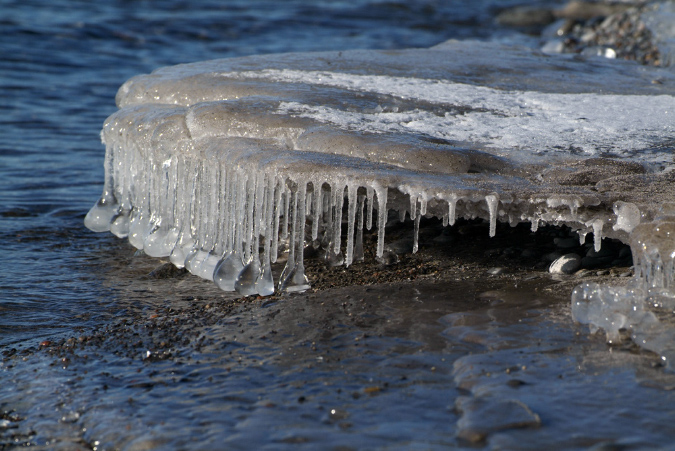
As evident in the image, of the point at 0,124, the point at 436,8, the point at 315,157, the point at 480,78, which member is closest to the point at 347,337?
the point at 315,157

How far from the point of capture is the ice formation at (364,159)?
3.32m

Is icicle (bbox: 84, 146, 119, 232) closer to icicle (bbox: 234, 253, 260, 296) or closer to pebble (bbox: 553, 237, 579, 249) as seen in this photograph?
icicle (bbox: 234, 253, 260, 296)

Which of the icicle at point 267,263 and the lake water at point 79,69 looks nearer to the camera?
the icicle at point 267,263

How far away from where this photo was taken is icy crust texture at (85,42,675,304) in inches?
133

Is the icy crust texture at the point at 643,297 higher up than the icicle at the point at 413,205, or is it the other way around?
the icicle at the point at 413,205

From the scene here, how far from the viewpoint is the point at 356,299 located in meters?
3.55

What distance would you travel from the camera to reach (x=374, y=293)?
11.9 ft

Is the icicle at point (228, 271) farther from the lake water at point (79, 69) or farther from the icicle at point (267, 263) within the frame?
the lake water at point (79, 69)

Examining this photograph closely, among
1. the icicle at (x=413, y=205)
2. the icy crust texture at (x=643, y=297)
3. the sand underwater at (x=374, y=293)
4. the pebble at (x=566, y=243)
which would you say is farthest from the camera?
the pebble at (x=566, y=243)

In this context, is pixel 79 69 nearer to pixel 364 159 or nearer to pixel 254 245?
pixel 254 245

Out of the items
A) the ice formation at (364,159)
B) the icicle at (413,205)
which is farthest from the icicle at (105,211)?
the icicle at (413,205)

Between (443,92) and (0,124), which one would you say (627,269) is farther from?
(0,124)

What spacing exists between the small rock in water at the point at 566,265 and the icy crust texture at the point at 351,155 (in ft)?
1.45

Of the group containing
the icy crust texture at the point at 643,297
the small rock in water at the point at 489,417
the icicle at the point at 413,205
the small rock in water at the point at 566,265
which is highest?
the icicle at the point at 413,205
